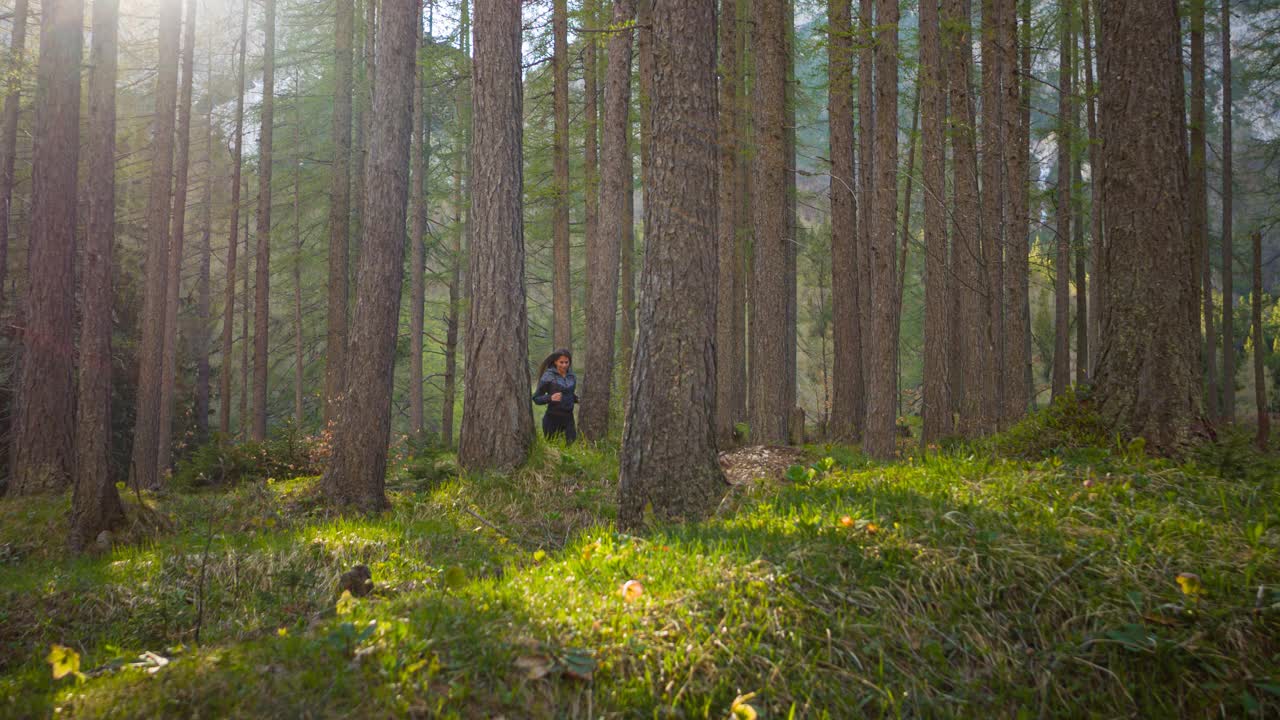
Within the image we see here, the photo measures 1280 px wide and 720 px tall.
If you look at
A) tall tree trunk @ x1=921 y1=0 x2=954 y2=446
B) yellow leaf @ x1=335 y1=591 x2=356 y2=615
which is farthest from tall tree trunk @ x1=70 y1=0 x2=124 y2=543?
tall tree trunk @ x1=921 y1=0 x2=954 y2=446

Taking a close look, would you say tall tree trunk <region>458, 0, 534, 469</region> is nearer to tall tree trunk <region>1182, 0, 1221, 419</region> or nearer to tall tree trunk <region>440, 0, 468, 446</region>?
tall tree trunk <region>440, 0, 468, 446</region>

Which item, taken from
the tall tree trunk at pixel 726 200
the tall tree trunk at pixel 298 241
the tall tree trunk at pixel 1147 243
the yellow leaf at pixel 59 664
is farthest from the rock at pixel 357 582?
the tall tree trunk at pixel 298 241

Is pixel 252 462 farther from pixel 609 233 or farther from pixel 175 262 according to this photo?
pixel 175 262

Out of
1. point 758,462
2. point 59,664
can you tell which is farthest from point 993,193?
point 59,664

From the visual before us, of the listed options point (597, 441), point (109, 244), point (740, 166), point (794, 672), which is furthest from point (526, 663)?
point (740, 166)

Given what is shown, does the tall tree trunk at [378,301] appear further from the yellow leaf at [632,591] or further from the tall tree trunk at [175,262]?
the tall tree trunk at [175,262]

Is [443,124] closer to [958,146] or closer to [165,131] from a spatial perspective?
[165,131]

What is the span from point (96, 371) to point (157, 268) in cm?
746

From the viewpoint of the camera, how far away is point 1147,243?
5.52 m

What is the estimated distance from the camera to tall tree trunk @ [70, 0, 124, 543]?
7.23 metres

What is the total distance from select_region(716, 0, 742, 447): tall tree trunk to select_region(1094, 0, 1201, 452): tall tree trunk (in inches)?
304

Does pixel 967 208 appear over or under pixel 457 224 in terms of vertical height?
under

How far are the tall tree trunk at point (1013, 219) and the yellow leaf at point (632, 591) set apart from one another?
10.5 m

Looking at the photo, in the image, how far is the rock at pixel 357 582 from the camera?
469 cm
